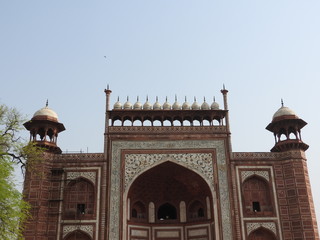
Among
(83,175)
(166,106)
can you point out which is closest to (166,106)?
(166,106)

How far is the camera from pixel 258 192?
2327 centimetres

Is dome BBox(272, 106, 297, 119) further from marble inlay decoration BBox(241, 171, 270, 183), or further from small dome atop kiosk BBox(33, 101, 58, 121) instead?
small dome atop kiosk BBox(33, 101, 58, 121)

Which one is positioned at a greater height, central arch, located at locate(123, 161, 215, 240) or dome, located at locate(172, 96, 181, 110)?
dome, located at locate(172, 96, 181, 110)

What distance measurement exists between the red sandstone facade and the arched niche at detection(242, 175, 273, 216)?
54 millimetres

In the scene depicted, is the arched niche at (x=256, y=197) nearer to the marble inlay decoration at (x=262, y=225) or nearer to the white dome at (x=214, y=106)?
the marble inlay decoration at (x=262, y=225)

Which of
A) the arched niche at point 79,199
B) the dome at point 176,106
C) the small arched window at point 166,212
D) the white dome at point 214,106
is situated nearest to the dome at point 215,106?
the white dome at point 214,106

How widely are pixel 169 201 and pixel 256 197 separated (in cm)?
A: 519

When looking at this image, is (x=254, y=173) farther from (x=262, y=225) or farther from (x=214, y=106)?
(x=214, y=106)

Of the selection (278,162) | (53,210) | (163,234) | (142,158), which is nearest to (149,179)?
(142,158)

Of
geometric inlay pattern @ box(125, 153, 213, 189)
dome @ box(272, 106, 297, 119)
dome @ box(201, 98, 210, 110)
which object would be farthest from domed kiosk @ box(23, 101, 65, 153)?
dome @ box(272, 106, 297, 119)

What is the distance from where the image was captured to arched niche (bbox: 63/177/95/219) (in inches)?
878

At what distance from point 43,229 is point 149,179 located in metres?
6.33

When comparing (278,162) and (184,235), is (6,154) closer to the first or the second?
(184,235)

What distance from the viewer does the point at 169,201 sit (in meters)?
25.4
